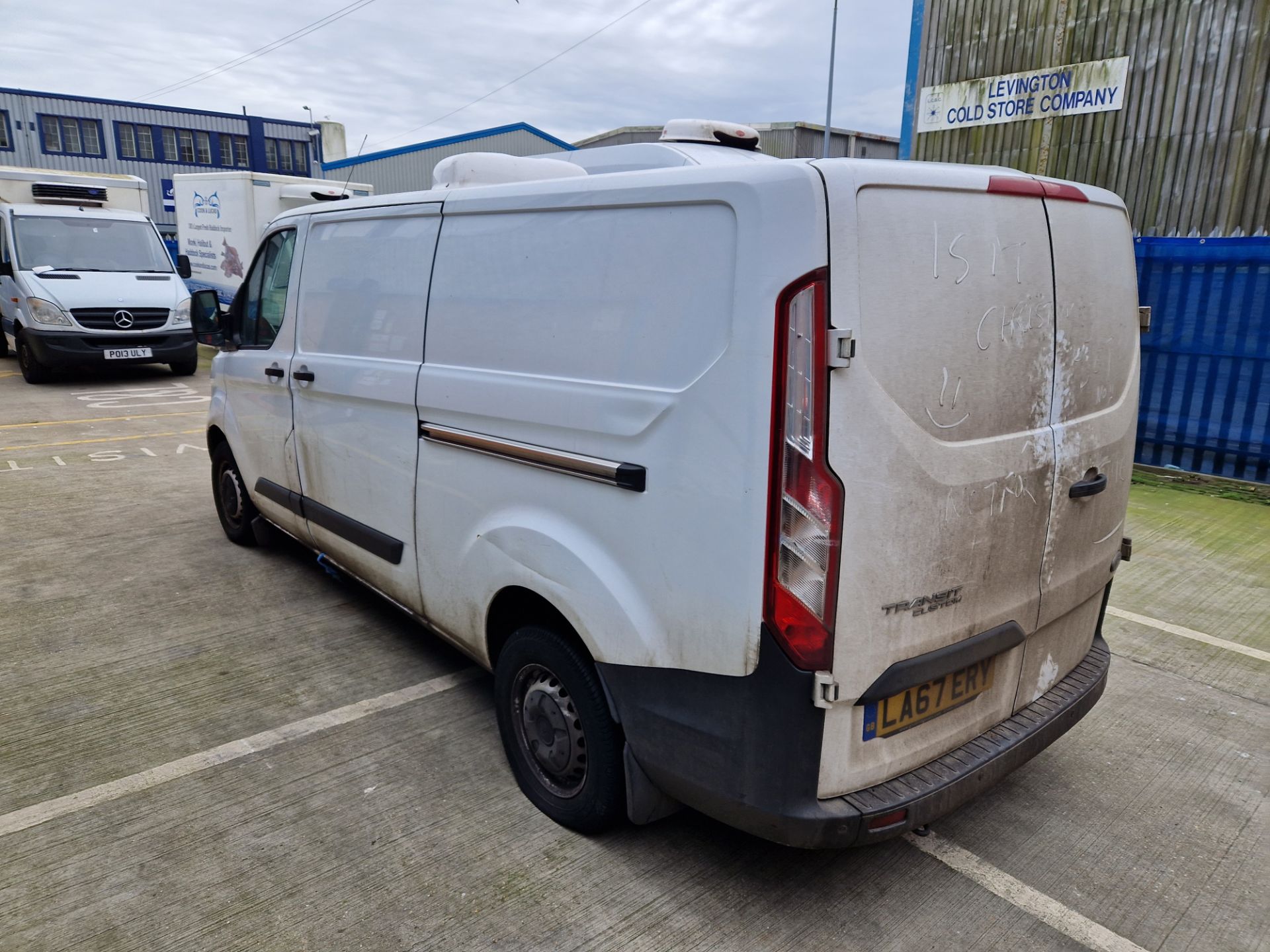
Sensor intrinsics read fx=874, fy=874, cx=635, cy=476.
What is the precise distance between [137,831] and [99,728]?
810 mm

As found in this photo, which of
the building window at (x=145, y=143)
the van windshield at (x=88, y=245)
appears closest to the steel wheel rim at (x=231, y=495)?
the van windshield at (x=88, y=245)

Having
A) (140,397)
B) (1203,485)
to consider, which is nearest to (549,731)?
(1203,485)

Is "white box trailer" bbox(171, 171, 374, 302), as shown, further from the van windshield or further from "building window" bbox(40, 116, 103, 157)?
"building window" bbox(40, 116, 103, 157)

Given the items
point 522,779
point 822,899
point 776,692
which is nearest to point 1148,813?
point 822,899

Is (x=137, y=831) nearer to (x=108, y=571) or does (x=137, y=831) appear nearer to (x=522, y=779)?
(x=522, y=779)

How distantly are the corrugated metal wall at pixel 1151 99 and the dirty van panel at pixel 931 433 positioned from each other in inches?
331

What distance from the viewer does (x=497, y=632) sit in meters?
3.09

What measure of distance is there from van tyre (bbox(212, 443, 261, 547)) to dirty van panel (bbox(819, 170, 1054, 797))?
4.22 meters

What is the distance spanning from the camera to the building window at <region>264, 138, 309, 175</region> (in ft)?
131

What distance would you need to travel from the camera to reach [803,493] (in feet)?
6.69

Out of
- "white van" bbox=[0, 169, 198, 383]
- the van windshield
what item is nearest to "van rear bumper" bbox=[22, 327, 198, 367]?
"white van" bbox=[0, 169, 198, 383]

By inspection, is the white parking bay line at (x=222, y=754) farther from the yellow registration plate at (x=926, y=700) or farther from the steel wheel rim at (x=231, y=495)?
the steel wheel rim at (x=231, y=495)

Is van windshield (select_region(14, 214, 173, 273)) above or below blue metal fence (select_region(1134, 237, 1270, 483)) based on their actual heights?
above

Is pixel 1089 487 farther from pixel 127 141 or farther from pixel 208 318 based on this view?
pixel 127 141
